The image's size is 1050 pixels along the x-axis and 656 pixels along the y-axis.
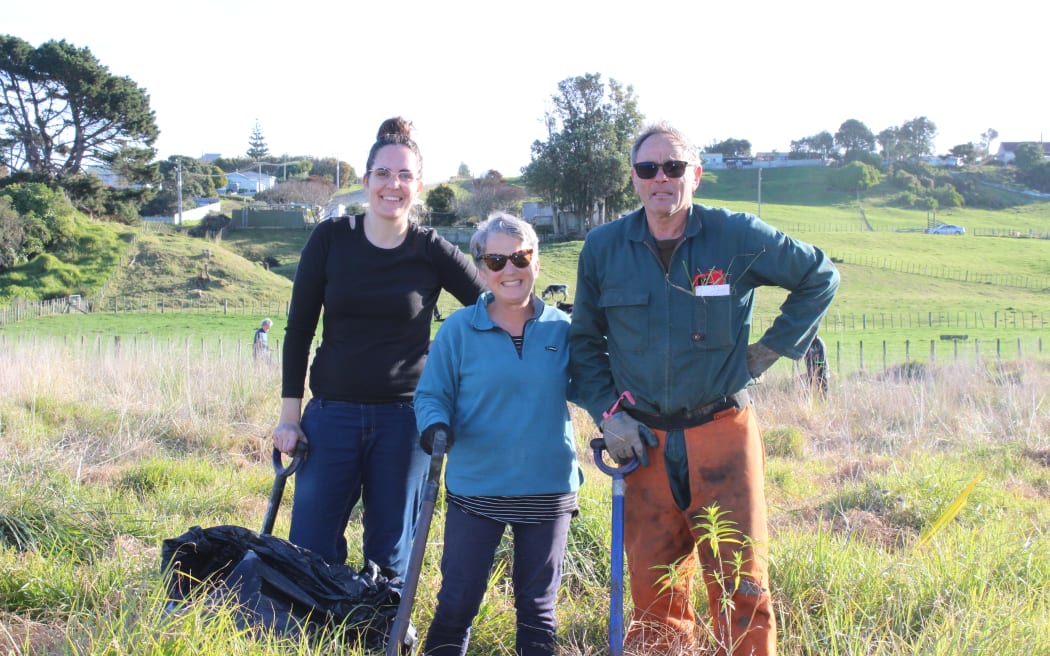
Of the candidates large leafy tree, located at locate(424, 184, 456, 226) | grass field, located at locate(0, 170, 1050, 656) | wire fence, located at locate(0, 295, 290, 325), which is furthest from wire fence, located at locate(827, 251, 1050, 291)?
grass field, located at locate(0, 170, 1050, 656)

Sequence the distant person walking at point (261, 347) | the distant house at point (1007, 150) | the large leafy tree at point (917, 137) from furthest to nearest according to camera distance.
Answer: the distant house at point (1007, 150), the large leafy tree at point (917, 137), the distant person walking at point (261, 347)

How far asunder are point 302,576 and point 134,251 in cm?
3871

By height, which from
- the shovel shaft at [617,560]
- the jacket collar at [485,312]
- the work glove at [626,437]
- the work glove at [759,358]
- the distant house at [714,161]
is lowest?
the shovel shaft at [617,560]

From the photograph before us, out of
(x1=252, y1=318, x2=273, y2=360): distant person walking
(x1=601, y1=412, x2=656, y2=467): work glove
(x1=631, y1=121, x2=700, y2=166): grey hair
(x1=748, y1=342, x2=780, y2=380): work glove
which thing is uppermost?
(x1=631, y1=121, x2=700, y2=166): grey hair

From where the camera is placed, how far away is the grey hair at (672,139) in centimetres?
299

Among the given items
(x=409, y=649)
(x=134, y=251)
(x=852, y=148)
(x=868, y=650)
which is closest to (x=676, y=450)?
(x=868, y=650)

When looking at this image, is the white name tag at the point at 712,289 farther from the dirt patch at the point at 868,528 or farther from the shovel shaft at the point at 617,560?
the dirt patch at the point at 868,528

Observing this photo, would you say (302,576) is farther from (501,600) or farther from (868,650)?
(868,650)

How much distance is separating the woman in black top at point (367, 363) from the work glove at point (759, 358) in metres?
1.27

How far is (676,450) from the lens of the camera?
298cm

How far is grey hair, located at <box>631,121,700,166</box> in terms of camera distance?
2994 millimetres

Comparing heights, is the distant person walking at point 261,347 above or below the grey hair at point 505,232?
below

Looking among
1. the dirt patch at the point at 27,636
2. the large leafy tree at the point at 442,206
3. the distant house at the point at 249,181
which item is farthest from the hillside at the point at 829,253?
the distant house at the point at 249,181

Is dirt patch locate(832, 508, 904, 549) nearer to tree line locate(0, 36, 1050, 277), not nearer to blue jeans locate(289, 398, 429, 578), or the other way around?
blue jeans locate(289, 398, 429, 578)
